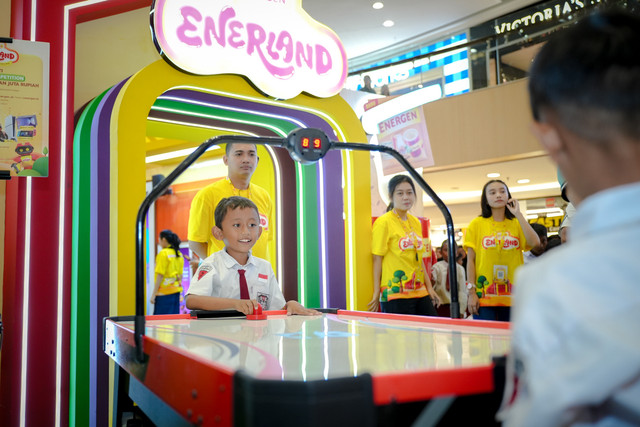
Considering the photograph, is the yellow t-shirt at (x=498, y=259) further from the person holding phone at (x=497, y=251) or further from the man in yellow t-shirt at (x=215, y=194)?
the man in yellow t-shirt at (x=215, y=194)

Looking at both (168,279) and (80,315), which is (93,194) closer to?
(80,315)

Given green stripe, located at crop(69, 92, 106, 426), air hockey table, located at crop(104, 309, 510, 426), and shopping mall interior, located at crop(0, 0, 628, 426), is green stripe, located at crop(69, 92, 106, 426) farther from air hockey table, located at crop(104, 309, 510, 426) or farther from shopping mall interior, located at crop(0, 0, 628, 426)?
air hockey table, located at crop(104, 309, 510, 426)

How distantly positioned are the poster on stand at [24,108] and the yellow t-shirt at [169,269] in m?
3.36

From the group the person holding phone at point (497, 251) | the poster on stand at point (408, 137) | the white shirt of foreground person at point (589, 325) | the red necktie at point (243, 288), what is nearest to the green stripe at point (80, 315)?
the red necktie at point (243, 288)

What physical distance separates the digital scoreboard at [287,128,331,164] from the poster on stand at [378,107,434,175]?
3.88 metres

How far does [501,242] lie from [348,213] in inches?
37.4

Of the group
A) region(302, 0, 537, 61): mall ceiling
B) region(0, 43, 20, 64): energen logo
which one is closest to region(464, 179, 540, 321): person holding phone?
region(0, 43, 20, 64): energen logo

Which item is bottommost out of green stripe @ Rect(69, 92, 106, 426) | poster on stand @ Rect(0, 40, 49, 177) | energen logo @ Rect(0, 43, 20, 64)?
green stripe @ Rect(69, 92, 106, 426)

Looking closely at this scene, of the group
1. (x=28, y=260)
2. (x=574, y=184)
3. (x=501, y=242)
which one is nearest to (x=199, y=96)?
(x=28, y=260)

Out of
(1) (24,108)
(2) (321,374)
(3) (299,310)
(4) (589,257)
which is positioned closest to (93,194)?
(1) (24,108)

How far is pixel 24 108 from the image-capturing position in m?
2.57

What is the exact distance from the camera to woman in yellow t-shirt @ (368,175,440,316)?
347 centimetres

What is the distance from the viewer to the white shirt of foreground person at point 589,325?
0.55 meters

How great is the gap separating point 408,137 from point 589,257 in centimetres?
516
